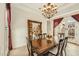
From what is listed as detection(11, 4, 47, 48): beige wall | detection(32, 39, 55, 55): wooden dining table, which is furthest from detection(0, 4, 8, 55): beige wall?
detection(32, 39, 55, 55): wooden dining table

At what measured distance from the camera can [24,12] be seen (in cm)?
148

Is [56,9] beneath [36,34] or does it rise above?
above

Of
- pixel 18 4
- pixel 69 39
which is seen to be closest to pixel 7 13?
pixel 18 4

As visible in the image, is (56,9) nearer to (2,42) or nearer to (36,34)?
(36,34)

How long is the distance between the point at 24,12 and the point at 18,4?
0.12m

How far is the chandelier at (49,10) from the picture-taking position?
1.46 m

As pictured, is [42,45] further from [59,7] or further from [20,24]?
[59,7]

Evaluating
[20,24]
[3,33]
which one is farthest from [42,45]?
[3,33]

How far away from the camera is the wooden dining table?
1.45 m

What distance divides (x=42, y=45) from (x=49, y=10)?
0.40 meters

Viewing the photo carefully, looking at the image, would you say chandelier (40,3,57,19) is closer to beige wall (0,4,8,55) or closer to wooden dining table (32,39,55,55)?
wooden dining table (32,39,55,55)

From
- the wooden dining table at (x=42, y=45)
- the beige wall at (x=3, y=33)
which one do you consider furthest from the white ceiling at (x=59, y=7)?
the wooden dining table at (x=42, y=45)

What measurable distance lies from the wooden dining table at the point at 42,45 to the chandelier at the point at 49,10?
281 millimetres

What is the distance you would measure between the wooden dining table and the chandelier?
0.92 feet
